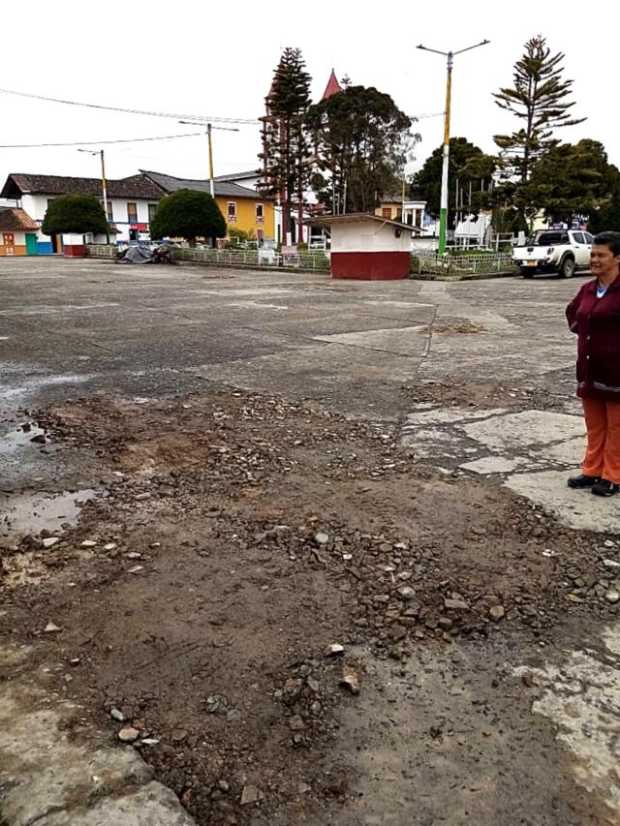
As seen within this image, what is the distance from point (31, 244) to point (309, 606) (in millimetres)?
66182

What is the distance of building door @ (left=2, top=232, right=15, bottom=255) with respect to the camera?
59.4 metres

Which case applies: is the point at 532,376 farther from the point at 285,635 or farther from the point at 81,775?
the point at 81,775

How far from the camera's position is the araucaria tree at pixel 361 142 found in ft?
123

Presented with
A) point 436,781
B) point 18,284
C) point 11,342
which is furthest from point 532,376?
point 18,284

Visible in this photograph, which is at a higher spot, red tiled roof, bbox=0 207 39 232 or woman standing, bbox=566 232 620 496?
red tiled roof, bbox=0 207 39 232

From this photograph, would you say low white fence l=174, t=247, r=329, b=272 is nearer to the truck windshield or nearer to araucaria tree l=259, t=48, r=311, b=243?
araucaria tree l=259, t=48, r=311, b=243

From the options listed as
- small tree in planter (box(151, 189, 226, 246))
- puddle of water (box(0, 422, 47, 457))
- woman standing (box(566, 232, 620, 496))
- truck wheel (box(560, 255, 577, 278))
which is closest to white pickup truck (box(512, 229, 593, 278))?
truck wheel (box(560, 255, 577, 278))

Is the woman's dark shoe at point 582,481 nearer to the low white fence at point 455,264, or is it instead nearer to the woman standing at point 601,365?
the woman standing at point 601,365

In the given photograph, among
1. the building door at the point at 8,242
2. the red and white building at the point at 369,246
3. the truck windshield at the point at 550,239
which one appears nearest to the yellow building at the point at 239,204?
the building door at the point at 8,242

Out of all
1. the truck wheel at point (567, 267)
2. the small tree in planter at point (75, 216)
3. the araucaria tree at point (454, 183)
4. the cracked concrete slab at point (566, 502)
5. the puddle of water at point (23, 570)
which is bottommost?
the cracked concrete slab at point (566, 502)

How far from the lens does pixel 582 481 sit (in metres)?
4.10

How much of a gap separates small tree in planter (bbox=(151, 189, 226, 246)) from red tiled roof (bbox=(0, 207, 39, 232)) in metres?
26.1

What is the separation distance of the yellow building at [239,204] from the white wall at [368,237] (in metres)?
40.2

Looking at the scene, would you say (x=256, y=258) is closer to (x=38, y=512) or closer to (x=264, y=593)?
(x=38, y=512)
